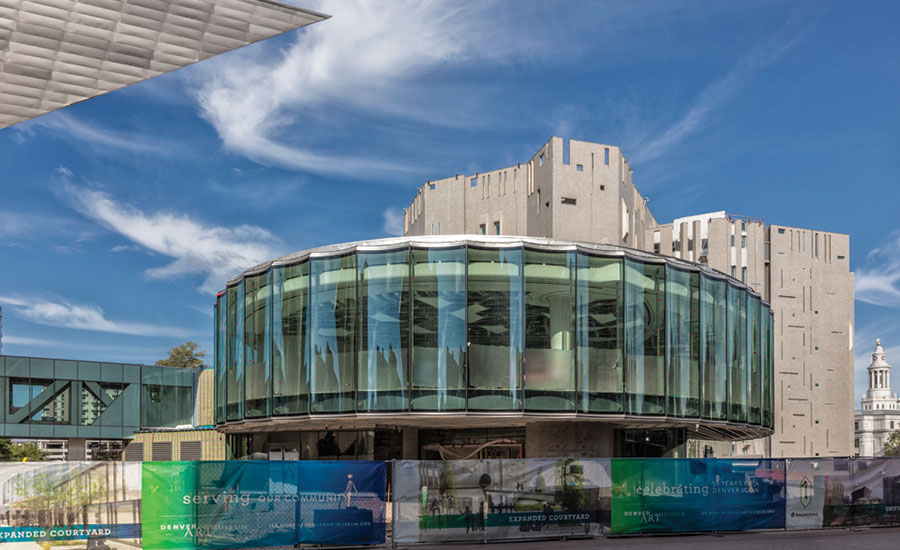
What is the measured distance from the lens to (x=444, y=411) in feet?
95.9

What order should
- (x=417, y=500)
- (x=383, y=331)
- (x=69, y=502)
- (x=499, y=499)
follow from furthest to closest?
(x=383, y=331)
(x=499, y=499)
(x=417, y=500)
(x=69, y=502)

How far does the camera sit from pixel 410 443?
34906mm

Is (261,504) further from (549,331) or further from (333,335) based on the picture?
(549,331)

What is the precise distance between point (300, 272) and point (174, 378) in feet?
94.1

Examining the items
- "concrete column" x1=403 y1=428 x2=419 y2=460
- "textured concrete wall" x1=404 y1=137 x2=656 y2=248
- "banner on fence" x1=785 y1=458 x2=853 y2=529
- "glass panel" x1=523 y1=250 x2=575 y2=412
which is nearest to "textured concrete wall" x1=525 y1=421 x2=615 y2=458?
"glass panel" x1=523 y1=250 x2=575 y2=412

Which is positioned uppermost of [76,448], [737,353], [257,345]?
[257,345]

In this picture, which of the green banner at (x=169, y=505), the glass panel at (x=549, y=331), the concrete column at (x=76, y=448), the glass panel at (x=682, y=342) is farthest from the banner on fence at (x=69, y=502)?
the concrete column at (x=76, y=448)

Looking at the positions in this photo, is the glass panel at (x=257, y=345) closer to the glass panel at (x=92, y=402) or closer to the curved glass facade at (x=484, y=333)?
the curved glass facade at (x=484, y=333)

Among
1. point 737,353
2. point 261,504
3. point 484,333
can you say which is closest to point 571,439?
point 484,333

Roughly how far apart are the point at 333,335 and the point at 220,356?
10.0 metres

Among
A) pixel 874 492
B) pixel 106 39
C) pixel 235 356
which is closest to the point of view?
pixel 874 492

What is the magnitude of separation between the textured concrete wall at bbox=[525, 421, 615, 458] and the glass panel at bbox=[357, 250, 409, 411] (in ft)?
19.8

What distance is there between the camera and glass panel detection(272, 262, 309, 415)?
3152 centimetres

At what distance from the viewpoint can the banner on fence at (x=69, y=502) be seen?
17.2 meters
